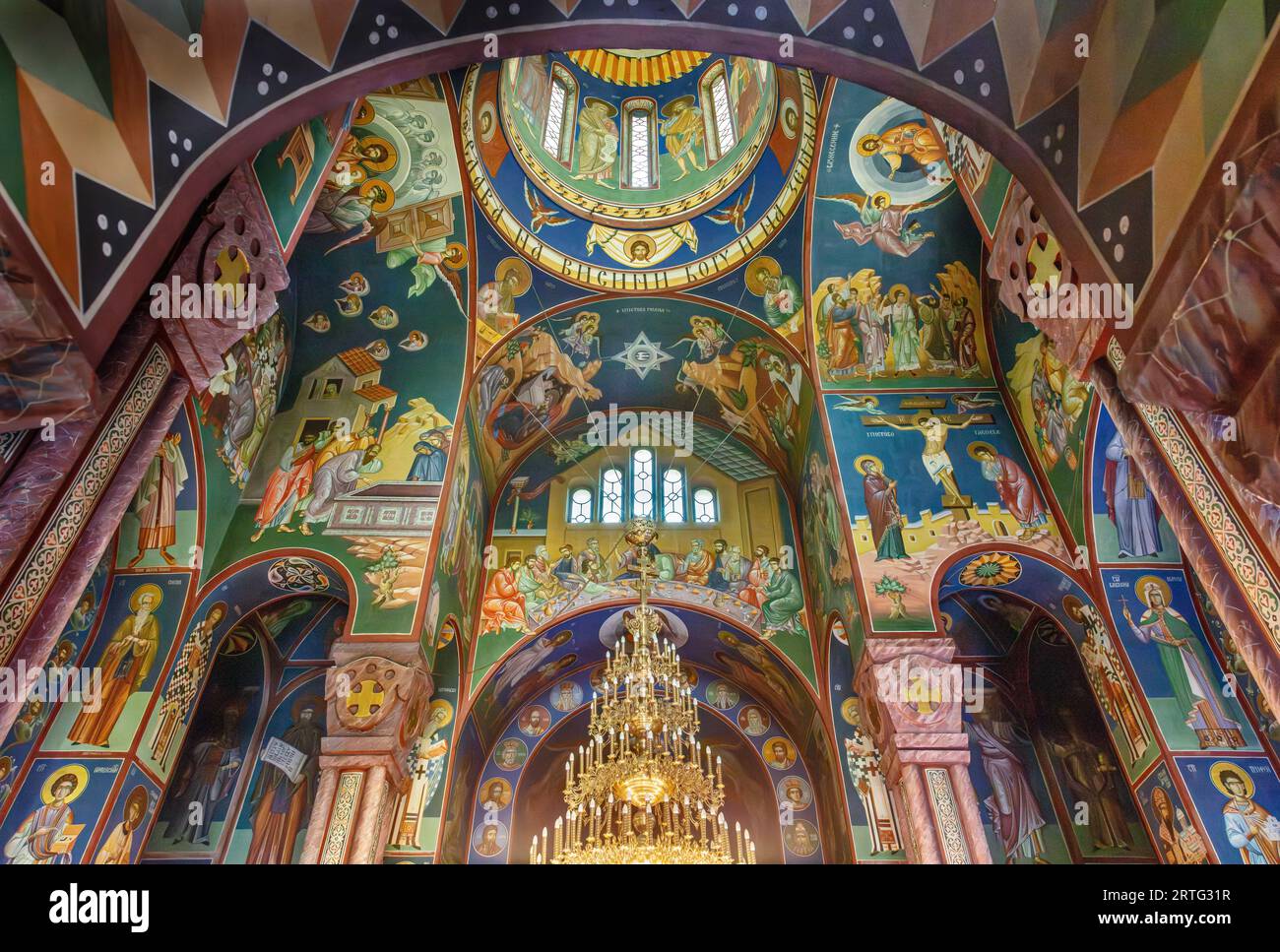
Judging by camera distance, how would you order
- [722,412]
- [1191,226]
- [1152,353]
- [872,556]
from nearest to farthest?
[1191,226] → [1152,353] → [872,556] → [722,412]

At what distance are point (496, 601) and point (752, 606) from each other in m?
4.15

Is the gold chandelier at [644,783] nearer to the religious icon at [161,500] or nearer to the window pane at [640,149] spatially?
the religious icon at [161,500]

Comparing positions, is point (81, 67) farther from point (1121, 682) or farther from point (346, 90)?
point (1121, 682)

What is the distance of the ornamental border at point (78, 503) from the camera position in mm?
4723

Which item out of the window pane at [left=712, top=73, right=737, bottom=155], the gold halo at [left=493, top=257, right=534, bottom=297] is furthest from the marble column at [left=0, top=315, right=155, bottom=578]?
the window pane at [left=712, top=73, right=737, bottom=155]

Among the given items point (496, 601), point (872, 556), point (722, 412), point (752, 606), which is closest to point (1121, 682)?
point (872, 556)

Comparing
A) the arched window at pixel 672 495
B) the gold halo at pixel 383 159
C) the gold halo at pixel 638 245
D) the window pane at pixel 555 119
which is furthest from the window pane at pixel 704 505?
the gold halo at pixel 383 159

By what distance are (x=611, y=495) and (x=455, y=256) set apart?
507 cm

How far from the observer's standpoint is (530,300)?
12312 millimetres

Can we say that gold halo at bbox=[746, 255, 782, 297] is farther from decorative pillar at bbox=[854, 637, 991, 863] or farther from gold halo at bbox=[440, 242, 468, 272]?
decorative pillar at bbox=[854, 637, 991, 863]

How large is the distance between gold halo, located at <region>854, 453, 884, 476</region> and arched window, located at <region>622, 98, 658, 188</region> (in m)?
5.66

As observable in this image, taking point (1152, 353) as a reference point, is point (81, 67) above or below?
above

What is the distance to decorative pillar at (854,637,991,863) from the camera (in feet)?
28.0

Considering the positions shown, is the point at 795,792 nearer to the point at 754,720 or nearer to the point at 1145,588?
the point at 754,720
